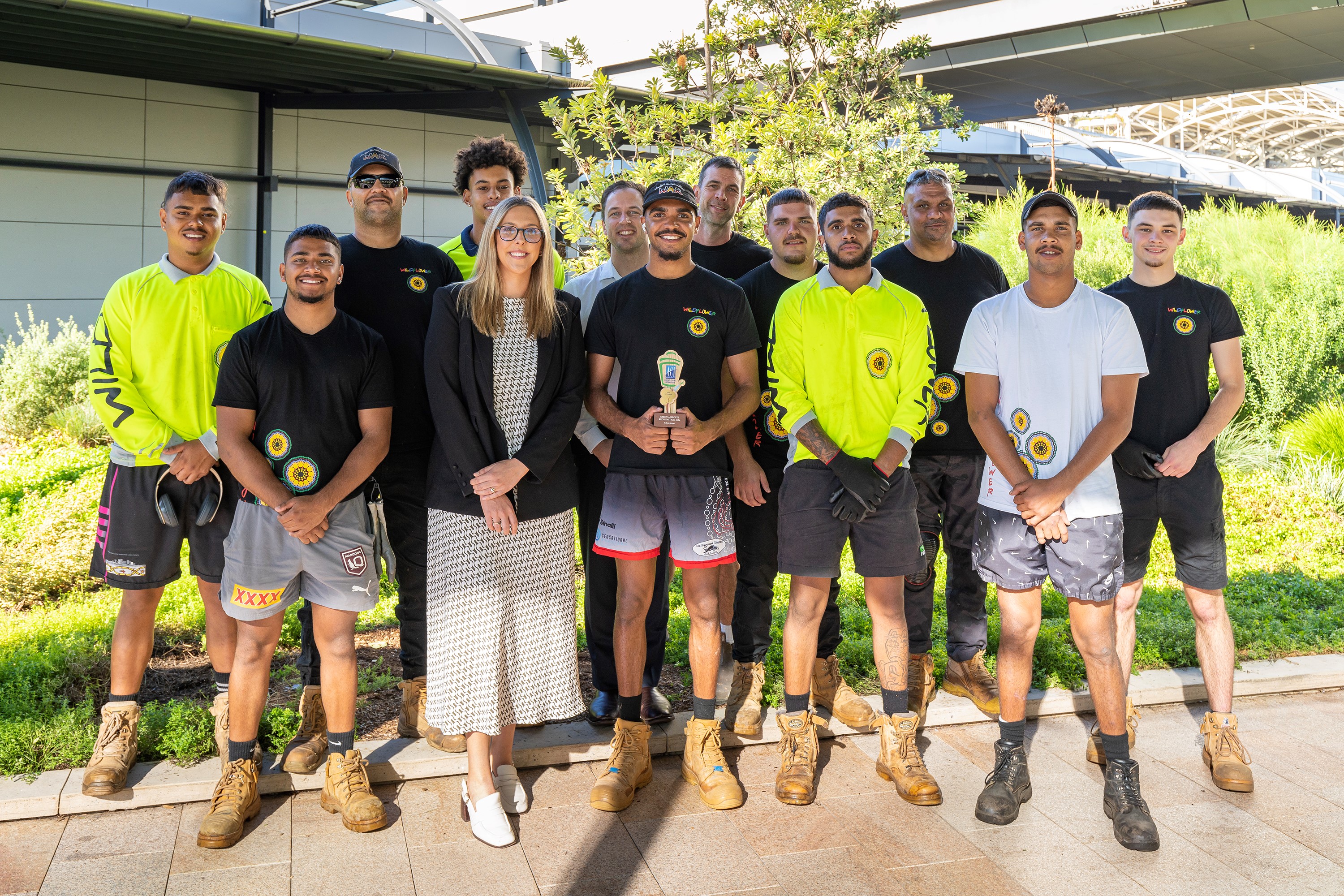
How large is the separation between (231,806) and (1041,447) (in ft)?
11.3

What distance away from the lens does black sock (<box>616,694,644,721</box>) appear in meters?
4.29

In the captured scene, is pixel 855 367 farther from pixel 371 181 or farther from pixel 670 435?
pixel 371 181

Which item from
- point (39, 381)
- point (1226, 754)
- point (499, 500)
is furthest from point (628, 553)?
point (39, 381)

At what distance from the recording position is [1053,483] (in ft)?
13.2

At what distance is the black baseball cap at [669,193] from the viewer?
4.19m

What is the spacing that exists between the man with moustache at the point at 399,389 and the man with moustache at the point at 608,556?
0.72 meters

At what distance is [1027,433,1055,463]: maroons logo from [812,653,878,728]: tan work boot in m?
1.50

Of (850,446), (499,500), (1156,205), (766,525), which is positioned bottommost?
(766,525)

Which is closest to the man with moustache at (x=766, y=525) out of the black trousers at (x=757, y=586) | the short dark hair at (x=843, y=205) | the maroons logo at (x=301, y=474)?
the black trousers at (x=757, y=586)

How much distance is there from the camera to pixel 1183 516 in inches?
176

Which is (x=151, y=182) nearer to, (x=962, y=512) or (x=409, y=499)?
(x=409, y=499)

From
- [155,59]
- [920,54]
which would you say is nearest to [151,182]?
[155,59]

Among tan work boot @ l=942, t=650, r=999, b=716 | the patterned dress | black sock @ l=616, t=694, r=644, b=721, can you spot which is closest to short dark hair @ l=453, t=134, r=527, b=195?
the patterned dress

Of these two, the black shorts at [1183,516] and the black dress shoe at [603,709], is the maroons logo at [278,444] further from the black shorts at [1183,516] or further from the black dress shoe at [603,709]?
the black shorts at [1183,516]
